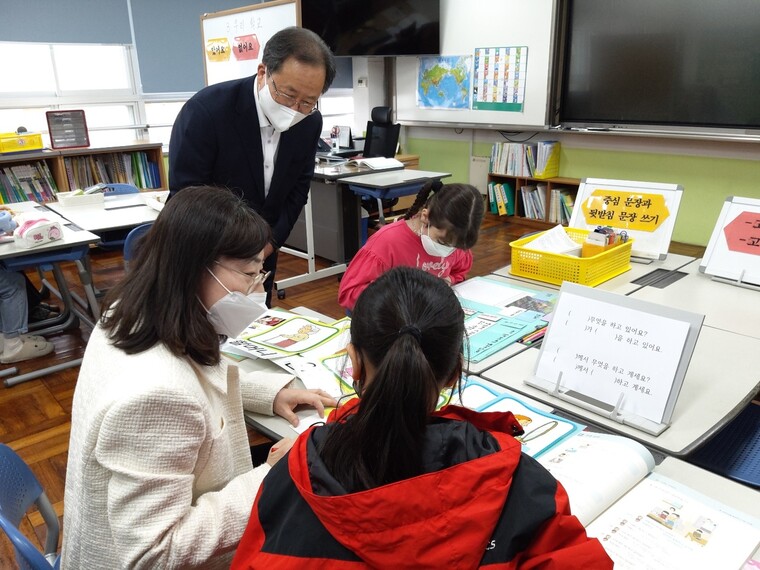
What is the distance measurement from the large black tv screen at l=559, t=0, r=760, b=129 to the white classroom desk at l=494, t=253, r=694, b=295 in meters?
2.48

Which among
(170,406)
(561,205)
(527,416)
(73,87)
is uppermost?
(73,87)

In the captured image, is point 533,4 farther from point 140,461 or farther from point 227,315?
point 140,461

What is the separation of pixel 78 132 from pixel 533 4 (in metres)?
3.90

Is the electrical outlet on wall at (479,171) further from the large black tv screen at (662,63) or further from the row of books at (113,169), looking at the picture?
the row of books at (113,169)

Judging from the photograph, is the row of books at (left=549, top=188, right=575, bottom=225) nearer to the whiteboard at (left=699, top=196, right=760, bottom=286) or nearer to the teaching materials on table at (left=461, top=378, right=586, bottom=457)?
the whiteboard at (left=699, top=196, right=760, bottom=286)

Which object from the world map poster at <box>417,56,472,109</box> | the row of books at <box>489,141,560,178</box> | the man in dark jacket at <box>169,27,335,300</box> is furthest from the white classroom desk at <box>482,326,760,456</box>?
the world map poster at <box>417,56,472,109</box>

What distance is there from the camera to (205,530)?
91cm

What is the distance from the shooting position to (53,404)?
2.67 meters

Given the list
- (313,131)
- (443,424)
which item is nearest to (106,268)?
(313,131)

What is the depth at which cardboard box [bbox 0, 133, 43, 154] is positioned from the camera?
13.8 feet

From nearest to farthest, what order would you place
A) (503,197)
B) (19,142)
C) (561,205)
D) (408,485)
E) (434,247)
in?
1. (408,485)
2. (434,247)
3. (19,142)
4. (561,205)
5. (503,197)

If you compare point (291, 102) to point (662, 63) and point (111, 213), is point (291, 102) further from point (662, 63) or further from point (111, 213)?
point (662, 63)

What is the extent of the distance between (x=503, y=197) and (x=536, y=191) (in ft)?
1.17

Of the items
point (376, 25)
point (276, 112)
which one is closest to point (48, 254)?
point (276, 112)
